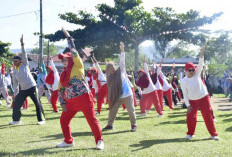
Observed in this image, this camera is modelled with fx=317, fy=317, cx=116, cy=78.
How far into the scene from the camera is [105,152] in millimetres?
5547

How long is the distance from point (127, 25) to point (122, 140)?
16360mm

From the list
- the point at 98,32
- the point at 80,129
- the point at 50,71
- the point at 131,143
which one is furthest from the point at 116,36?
the point at 131,143

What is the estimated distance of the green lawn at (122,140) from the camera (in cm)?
560

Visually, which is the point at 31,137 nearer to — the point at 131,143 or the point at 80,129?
the point at 80,129

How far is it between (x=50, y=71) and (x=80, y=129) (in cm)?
385

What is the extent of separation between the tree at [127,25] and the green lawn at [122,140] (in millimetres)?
14422

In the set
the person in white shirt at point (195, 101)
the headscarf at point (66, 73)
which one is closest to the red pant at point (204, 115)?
the person in white shirt at point (195, 101)

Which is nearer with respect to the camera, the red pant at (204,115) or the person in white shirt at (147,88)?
the red pant at (204,115)

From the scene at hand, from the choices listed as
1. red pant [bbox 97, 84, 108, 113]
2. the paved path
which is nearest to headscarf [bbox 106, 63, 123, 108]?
red pant [bbox 97, 84, 108, 113]

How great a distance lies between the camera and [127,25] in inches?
876

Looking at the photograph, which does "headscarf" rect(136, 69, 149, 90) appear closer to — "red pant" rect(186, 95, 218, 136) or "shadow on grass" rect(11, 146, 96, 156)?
"red pant" rect(186, 95, 218, 136)

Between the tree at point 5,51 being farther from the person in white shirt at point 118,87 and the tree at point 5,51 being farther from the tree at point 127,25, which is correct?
the person in white shirt at point 118,87

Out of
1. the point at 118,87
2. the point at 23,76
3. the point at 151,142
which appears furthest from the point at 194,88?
the point at 23,76

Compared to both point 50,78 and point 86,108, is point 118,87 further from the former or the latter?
point 50,78
